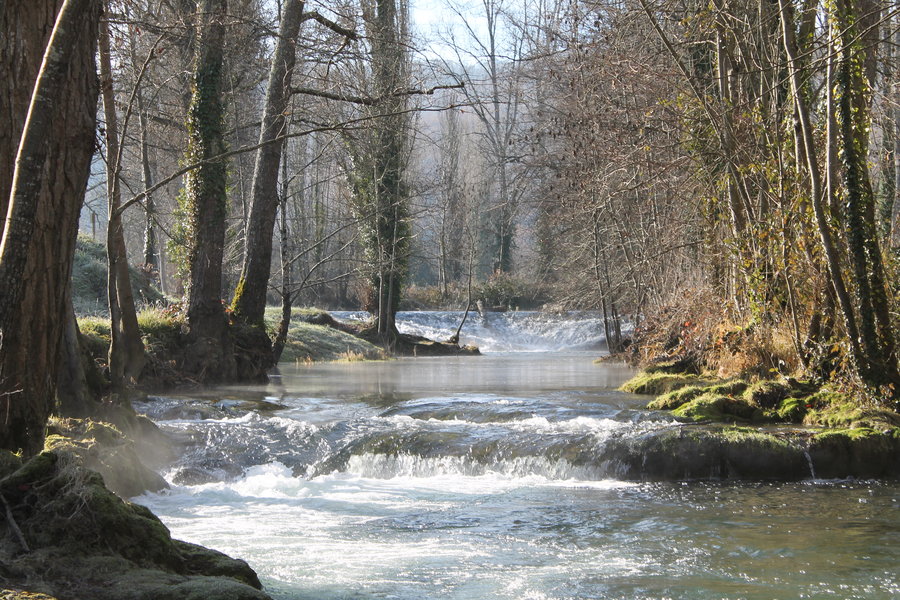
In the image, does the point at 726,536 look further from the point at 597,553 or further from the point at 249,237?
the point at 249,237

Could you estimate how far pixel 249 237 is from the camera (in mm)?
16219

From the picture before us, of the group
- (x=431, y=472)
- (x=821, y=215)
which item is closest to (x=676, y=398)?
(x=821, y=215)

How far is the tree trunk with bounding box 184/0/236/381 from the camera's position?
47.4ft

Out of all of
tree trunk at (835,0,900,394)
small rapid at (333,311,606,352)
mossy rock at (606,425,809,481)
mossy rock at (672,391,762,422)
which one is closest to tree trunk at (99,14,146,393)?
mossy rock at (606,425,809,481)

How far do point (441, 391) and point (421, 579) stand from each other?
895 centimetres

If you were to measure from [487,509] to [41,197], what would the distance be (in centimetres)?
416

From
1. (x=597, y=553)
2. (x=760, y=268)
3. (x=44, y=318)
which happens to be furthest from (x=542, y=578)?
(x=760, y=268)

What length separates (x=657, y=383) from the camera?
43.0ft

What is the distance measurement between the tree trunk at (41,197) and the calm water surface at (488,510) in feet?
5.61

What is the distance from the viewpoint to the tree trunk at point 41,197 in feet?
14.0

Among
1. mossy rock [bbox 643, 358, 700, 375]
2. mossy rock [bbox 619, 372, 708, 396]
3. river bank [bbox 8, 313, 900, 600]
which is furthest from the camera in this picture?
mossy rock [bbox 643, 358, 700, 375]

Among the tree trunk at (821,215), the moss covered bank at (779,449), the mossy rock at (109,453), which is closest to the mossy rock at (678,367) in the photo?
the moss covered bank at (779,449)

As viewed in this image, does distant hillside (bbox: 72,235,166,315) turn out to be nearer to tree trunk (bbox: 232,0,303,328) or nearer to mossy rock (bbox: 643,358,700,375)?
tree trunk (bbox: 232,0,303,328)

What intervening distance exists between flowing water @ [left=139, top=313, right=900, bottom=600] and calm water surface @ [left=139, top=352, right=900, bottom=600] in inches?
0.8
